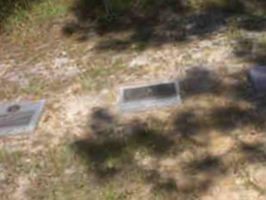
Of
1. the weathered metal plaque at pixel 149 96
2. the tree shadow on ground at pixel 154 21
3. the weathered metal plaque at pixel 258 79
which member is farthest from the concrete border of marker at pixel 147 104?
the tree shadow on ground at pixel 154 21

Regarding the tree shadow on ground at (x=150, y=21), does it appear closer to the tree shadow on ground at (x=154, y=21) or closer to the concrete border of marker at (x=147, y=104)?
the tree shadow on ground at (x=154, y=21)

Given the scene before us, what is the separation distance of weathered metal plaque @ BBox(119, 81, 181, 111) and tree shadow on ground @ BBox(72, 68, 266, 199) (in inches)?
5.1

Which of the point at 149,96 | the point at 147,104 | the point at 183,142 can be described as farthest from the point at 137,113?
the point at 183,142

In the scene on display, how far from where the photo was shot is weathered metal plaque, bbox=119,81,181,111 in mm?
4926

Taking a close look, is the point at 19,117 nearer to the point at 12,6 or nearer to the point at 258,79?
the point at 258,79

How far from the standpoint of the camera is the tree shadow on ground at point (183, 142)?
4.05 m

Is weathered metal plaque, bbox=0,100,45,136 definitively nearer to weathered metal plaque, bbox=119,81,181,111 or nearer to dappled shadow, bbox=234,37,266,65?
weathered metal plaque, bbox=119,81,181,111

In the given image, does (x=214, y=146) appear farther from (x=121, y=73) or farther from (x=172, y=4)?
(x=172, y=4)

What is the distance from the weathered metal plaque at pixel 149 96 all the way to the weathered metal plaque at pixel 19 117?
814mm

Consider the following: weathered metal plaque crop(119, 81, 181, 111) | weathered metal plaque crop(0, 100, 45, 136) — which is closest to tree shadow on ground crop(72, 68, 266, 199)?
weathered metal plaque crop(119, 81, 181, 111)

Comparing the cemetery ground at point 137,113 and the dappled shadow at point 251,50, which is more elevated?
the cemetery ground at point 137,113

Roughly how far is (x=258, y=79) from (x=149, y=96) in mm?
1010

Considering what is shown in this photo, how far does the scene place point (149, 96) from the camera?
5.05m

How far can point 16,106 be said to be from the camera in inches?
210
